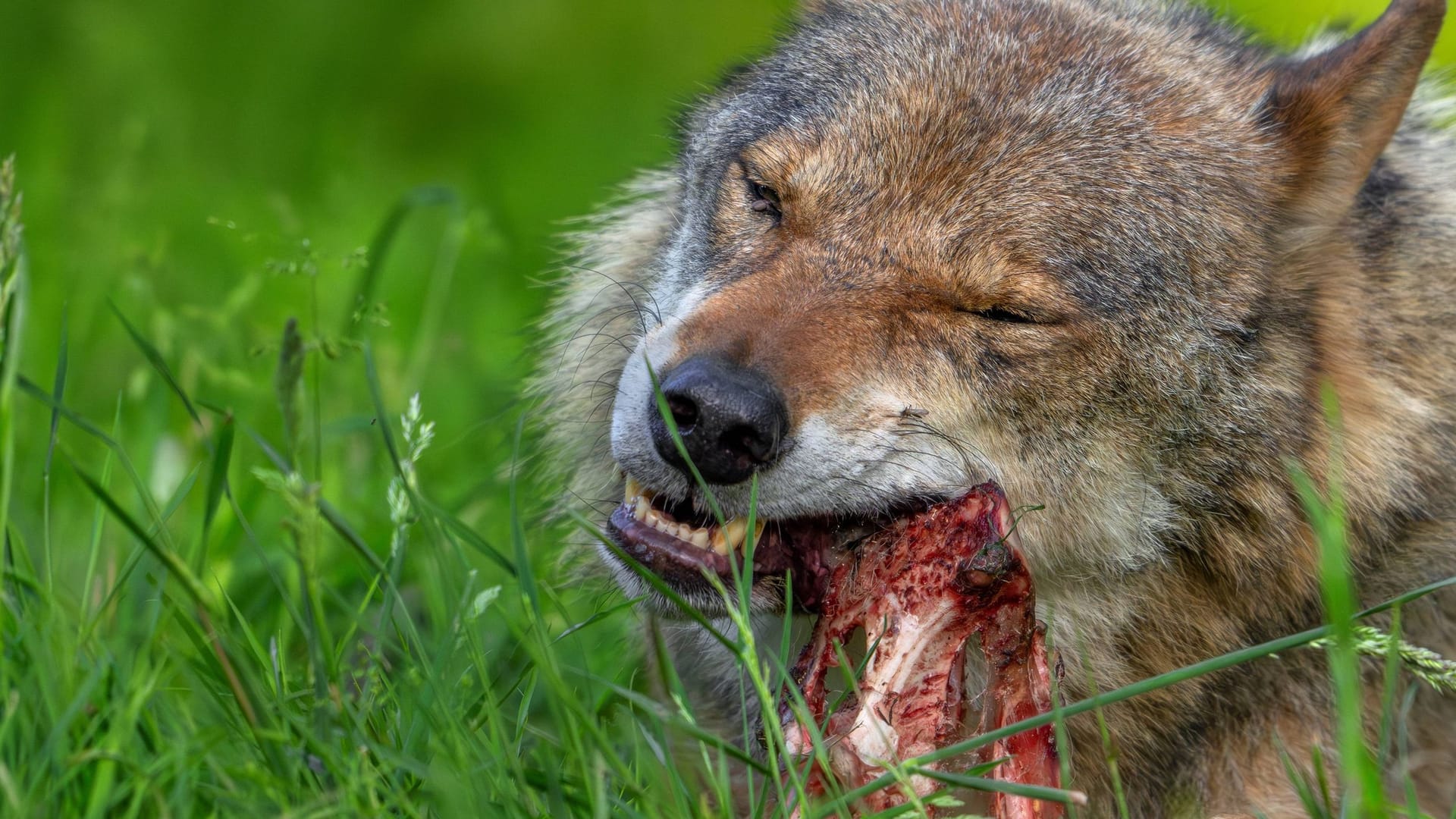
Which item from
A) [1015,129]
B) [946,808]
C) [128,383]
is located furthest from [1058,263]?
[128,383]

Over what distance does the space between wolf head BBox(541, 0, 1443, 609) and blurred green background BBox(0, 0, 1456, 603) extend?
92 cm

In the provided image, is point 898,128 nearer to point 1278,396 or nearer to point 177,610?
point 1278,396

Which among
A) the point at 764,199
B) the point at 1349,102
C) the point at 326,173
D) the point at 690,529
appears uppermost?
the point at 1349,102

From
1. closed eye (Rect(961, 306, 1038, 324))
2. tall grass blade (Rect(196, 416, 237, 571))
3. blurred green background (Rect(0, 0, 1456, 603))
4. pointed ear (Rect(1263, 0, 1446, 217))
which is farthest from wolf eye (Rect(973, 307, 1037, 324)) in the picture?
tall grass blade (Rect(196, 416, 237, 571))

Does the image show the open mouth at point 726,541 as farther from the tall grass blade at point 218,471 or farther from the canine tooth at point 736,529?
the tall grass blade at point 218,471

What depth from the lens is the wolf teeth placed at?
270 cm

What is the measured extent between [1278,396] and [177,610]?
2277mm

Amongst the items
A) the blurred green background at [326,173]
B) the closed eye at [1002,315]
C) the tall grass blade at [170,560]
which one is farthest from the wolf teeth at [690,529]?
the tall grass blade at [170,560]

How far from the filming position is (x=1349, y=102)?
312cm

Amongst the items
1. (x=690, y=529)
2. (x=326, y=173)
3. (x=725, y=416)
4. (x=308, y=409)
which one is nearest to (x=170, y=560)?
(x=725, y=416)

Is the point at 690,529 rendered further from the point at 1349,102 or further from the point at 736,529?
the point at 1349,102

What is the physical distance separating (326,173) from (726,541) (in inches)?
225

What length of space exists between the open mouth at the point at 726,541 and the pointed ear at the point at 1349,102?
125cm

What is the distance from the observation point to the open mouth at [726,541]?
8.91 feet
